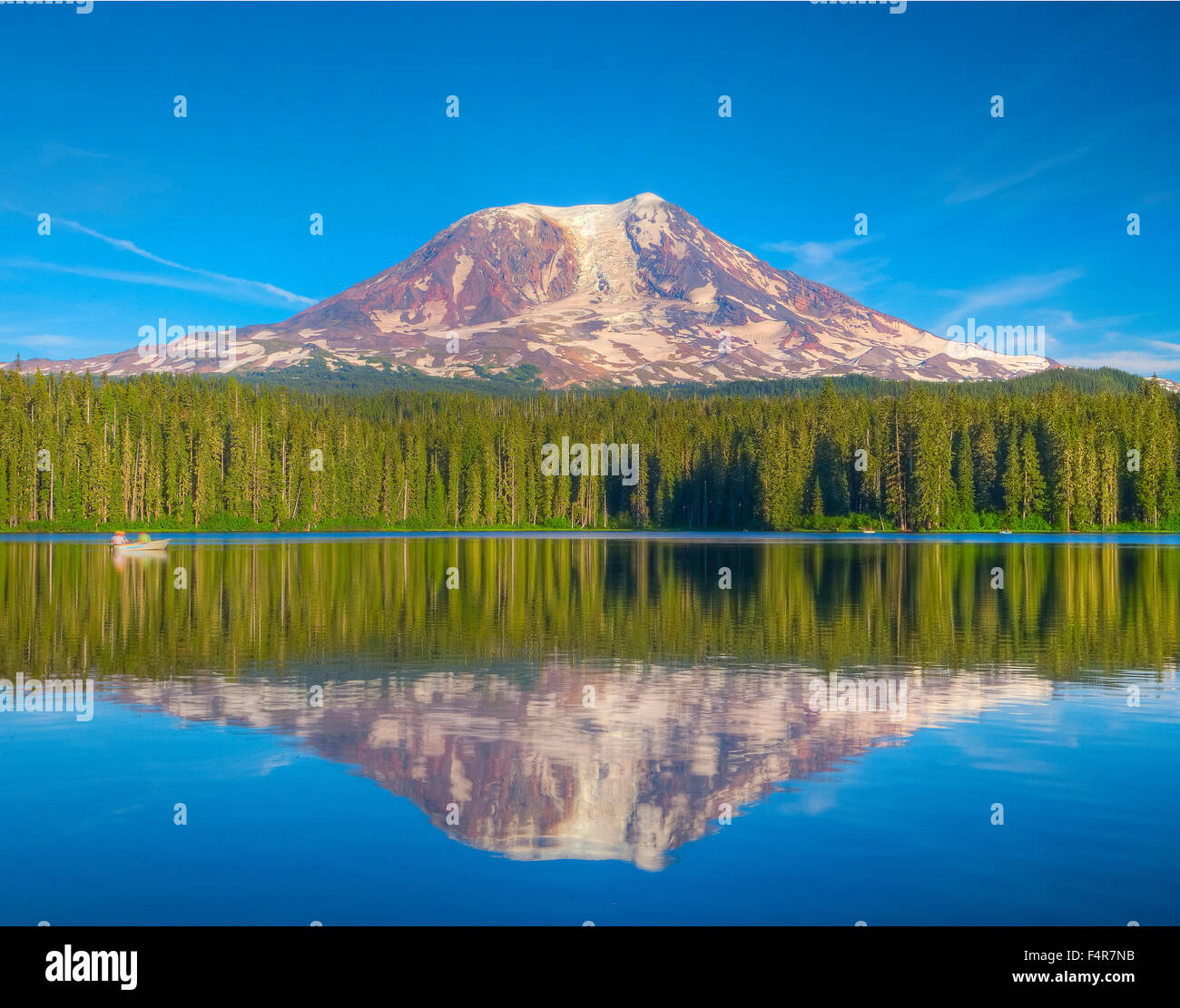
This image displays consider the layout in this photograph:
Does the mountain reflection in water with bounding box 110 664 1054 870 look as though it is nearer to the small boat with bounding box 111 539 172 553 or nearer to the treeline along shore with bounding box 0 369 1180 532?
the small boat with bounding box 111 539 172 553

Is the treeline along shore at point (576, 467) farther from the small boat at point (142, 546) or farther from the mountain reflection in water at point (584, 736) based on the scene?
the mountain reflection in water at point (584, 736)

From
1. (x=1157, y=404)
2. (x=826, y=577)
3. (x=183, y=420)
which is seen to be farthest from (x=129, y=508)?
(x=1157, y=404)

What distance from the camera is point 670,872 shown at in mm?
12719

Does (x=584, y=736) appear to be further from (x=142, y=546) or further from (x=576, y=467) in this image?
(x=576, y=467)

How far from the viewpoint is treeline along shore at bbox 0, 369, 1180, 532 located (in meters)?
147

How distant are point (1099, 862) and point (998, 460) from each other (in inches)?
6057

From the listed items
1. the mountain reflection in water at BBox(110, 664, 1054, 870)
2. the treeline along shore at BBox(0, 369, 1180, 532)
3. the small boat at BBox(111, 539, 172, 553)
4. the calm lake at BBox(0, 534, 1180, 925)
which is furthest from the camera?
the treeline along shore at BBox(0, 369, 1180, 532)

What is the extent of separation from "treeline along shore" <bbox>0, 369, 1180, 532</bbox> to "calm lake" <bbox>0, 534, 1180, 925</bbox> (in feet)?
383

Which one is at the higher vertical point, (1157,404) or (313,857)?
(1157,404)

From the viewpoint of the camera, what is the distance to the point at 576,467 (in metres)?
→ 195

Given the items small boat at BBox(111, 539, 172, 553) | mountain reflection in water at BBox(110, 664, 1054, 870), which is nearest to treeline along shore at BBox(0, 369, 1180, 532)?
small boat at BBox(111, 539, 172, 553)

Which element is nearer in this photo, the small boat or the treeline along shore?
the small boat

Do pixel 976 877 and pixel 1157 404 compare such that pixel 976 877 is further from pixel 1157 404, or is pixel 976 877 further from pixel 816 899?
pixel 1157 404
